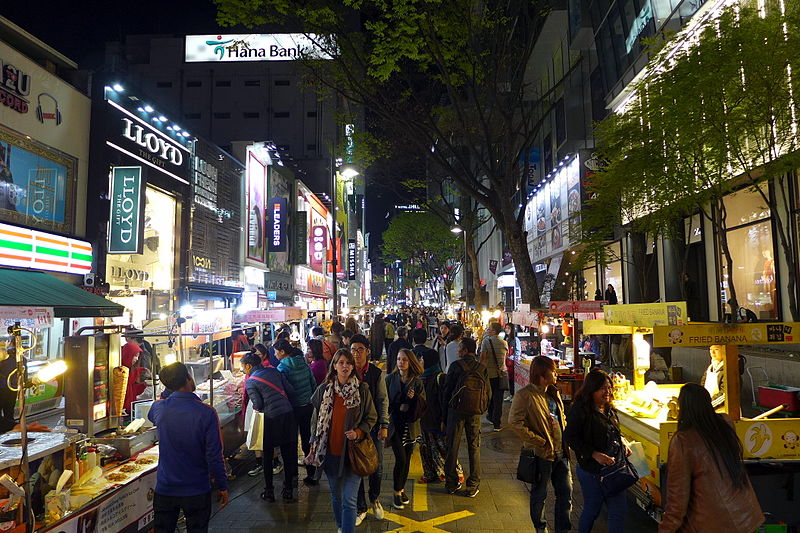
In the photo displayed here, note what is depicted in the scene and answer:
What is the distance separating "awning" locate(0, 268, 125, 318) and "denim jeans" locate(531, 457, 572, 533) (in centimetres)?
646

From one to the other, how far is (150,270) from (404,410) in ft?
43.5

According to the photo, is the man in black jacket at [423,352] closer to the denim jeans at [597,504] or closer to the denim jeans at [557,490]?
the denim jeans at [557,490]

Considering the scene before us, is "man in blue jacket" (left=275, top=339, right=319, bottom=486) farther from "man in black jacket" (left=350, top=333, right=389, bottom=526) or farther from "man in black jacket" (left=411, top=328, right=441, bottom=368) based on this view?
"man in black jacket" (left=411, top=328, right=441, bottom=368)

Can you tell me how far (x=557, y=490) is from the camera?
5078mm

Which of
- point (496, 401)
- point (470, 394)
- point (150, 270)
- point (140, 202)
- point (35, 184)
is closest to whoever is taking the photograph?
point (470, 394)

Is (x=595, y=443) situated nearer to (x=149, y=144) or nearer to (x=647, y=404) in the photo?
(x=647, y=404)

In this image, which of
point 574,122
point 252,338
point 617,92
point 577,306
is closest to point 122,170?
point 252,338

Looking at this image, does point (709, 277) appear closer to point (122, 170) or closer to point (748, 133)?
point (748, 133)

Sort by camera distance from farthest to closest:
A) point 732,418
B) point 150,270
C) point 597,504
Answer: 1. point 150,270
2. point 732,418
3. point 597,504

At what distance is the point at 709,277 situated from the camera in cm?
1622

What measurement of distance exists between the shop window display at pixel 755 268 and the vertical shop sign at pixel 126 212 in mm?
14821

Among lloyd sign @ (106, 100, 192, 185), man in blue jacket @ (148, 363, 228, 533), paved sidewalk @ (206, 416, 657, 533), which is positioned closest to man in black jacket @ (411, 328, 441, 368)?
paved sidewalk @ (206, 416, 657, 533)

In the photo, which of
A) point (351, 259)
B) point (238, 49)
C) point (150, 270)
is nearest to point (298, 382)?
point (150, 270)

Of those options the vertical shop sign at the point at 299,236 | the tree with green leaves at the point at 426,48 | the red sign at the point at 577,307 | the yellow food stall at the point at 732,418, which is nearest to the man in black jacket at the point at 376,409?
the yellow food stall at the point at 732,418
